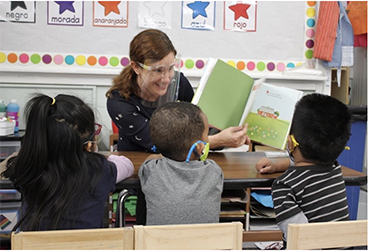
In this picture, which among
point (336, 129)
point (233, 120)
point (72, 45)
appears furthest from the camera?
point (72, 45)

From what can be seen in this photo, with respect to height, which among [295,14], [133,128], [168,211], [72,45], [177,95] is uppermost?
[295,14]

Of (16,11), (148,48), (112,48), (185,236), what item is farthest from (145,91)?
(16,11)

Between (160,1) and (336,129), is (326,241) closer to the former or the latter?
(336,129)

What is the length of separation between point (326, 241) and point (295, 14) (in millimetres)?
2496

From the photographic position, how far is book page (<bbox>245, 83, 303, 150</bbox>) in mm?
1523

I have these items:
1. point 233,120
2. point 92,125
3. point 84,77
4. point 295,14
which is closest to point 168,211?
point 92,125

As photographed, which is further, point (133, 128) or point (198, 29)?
point (198, 29)

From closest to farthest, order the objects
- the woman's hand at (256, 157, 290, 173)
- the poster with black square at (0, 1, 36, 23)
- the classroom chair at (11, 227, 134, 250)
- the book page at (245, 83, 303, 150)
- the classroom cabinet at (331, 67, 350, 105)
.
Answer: the classroom chair at (11, 227, 134, 250) < the woman's hand at (256, 157, 290, 173) < the book page at (245, 83, 303, 150) < the poster with black square at (0, 1, 36, 23) < the classroom cabinet at (331, 67, 350, 105)

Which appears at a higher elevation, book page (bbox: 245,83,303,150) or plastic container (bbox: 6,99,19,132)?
book page (bbox: 245,83,303,150)

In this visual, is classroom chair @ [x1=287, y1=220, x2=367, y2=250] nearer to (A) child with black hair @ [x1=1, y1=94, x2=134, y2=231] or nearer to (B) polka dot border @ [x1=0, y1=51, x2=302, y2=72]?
(A) child with black hair @ [x1=1, y1=94, x2=134, y2=231]

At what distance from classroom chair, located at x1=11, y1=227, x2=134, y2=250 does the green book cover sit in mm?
811

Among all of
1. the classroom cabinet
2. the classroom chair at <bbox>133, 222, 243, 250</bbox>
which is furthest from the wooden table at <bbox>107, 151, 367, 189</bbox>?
the classroom cabinet

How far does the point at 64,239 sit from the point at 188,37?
2328 millimetres

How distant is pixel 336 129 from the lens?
1.33m
